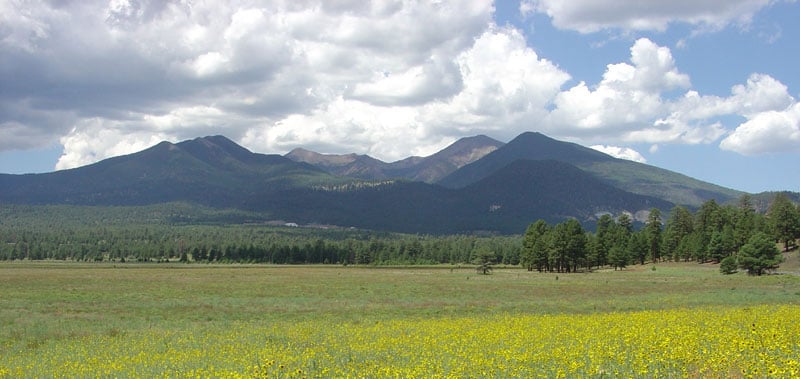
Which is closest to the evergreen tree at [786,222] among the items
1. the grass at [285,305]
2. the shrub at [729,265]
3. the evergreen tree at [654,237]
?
the evergreen tree at [654,237]

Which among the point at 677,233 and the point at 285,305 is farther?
the point at 677,233

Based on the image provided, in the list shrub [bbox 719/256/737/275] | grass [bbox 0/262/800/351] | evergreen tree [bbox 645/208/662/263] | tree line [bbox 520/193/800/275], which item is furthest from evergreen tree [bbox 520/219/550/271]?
grass [bbox 0/262/800/351]

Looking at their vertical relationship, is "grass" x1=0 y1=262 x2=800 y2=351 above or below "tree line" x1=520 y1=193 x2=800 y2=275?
below

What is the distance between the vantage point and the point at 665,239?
12375cm

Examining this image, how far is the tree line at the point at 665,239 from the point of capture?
10388cm

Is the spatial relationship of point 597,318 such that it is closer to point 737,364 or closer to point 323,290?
point 737,364

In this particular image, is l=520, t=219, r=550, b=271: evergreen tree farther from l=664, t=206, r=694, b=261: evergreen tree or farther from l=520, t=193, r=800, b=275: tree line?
l=664, t=206, r=694, b=261: evergreen tree

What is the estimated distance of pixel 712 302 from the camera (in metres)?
38.6

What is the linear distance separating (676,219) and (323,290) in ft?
324

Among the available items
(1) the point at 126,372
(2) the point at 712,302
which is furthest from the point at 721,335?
(2) the point at 712,302

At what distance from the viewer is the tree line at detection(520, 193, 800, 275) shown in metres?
104

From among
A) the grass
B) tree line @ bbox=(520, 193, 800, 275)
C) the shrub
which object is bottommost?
the grass

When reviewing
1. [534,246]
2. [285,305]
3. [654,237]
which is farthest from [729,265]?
[285,305]

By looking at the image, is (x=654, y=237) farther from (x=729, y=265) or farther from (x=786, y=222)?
(x=729, y=265)
